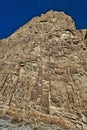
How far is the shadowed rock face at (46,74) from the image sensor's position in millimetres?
37062

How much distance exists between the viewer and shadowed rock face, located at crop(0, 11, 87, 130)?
3706 centimetres

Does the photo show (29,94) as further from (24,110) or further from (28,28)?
(28,28)

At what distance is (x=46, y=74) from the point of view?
42156mm

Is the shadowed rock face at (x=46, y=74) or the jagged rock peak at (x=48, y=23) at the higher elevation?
the jagged rock peak at (x=48, y=23)

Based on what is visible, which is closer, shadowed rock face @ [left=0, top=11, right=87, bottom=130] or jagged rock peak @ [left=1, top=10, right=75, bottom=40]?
shadowed rock face @ [left=0, top=11, right=87, bottom=130]

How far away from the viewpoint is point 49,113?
1447 inches

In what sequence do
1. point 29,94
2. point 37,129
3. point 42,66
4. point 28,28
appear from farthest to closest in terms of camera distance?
1. point 28,28
2. point 42,66
3. point 29,94
4. point 37,129

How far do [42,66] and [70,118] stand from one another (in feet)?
33.4

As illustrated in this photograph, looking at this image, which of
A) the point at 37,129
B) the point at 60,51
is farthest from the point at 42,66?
the point at 37,129

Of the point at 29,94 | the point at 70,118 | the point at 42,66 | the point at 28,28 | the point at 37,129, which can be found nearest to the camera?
A: the point at 37,129

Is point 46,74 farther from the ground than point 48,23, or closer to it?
closer to it

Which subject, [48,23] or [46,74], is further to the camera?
Result: [48,23]

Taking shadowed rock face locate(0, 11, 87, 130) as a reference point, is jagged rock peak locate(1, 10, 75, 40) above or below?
above

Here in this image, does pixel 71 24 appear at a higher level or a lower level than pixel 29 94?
higher
